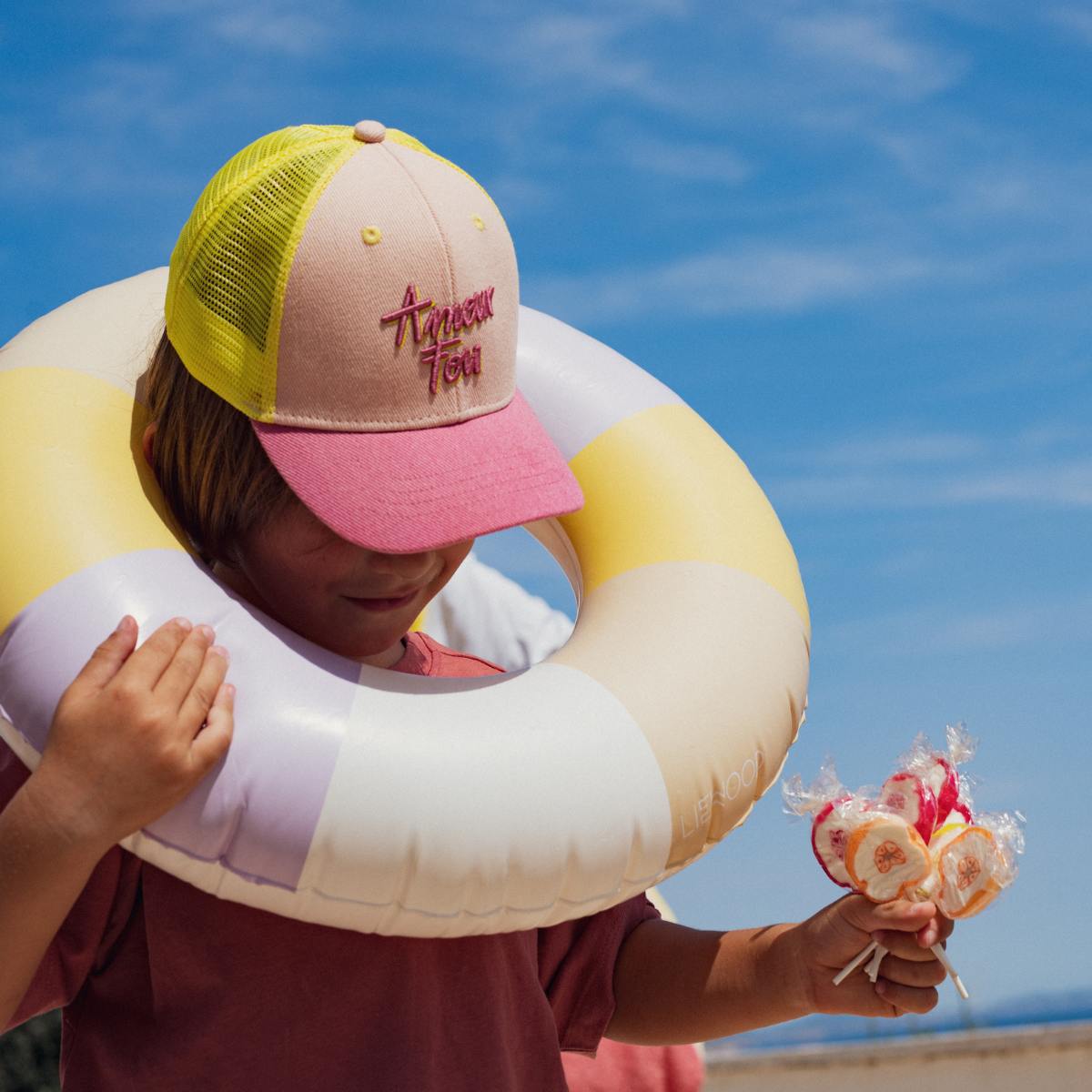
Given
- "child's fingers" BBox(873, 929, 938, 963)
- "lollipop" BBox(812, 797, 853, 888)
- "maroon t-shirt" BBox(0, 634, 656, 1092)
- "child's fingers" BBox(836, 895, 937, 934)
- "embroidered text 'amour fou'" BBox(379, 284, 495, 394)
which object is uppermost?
"embroidered text 'amour fou'" BBox(379, 284, 495, 394)

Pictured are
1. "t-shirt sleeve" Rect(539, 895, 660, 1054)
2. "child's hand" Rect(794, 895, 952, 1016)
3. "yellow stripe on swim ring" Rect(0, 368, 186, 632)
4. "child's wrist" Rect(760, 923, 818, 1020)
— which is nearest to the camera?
"yellow stripe on swim ring" Rect(0, 368, 186, 632)

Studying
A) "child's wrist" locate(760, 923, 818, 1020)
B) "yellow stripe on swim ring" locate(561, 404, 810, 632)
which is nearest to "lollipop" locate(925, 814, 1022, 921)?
"child's wrist" locate(760, 923, 818, 1020)

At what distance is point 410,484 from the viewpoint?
1.84 meters

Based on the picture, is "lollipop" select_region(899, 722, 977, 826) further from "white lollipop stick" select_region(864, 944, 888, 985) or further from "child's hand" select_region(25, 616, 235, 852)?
"child's hand" select_region(25, 616, 235, 852)

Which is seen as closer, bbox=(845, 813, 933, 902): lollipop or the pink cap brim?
the pink cap brim

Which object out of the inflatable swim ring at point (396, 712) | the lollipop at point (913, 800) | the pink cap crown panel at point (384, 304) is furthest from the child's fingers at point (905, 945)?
the pink cap crown panel at point (384, 304)

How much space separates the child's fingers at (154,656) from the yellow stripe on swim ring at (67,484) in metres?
0.14

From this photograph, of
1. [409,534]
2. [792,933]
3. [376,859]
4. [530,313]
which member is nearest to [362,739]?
[376,859]

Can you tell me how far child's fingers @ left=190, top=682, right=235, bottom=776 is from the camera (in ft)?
5.46

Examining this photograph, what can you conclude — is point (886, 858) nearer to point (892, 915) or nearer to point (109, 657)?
point (892, 915)

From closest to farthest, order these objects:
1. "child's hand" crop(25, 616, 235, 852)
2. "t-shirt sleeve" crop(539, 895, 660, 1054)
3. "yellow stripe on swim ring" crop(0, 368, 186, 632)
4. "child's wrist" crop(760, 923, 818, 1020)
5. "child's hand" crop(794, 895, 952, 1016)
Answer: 1. "child's hand" crop(25, 616, 235, 852)
2. "yellow stripe on swim ring" crop(0, 368, 186, 632)
3. "child's hand" crop(794, 895, 952, 1016)
4. "child's wrist" crop(760, 923, 818, 1020)
5. "t-shirt sleeve" crop(539, 895, 660, 1054)

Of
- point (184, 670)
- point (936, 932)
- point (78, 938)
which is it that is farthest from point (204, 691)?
point (936, 932)

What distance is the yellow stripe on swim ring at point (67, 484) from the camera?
1.79 m

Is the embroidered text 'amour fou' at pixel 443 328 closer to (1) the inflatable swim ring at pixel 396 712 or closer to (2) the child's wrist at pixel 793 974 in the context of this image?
(1) the inflatable swim ring at pixel 396 712
